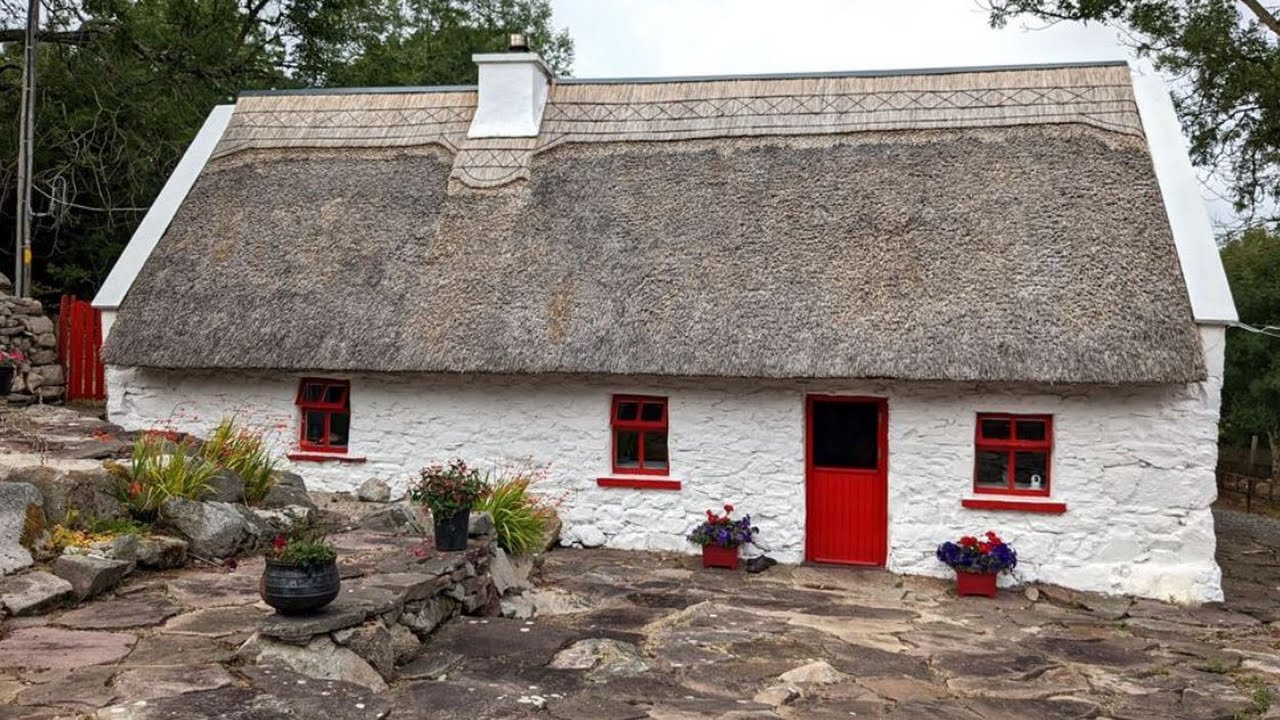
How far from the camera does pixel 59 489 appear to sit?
7.66 meters

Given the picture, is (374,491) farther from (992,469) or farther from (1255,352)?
(1255,352)

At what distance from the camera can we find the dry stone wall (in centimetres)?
1230

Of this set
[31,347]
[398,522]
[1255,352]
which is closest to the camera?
[398,522]

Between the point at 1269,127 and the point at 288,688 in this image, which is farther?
the point at 1269,127

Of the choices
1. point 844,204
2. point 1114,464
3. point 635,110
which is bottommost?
point 1114,464

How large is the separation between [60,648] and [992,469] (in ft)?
27.0

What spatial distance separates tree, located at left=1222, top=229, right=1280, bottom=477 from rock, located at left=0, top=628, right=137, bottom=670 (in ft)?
62.5

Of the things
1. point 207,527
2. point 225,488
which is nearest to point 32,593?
point 207,527

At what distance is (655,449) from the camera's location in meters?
11.5

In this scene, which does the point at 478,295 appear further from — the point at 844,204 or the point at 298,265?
the point at 844,204

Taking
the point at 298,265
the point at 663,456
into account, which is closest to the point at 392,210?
the point at 298,265

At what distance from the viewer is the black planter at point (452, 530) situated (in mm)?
7594

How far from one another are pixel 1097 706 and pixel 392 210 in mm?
9260

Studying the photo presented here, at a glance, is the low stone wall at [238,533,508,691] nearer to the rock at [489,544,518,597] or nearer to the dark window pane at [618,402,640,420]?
the rock at [489,544,518,597]
